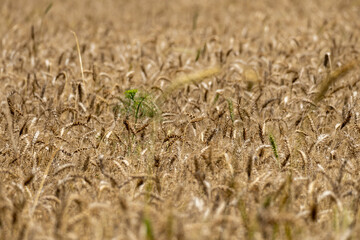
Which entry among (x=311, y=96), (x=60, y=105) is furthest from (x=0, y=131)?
(x=311, y=96)

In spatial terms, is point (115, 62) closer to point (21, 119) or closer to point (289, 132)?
point (21, 119)

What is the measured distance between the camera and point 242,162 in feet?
10.1

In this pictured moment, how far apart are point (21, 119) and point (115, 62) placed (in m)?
2.01

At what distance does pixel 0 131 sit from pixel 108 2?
835 cm

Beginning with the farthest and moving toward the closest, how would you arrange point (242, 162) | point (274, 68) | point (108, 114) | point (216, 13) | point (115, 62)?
1. point (216, 13)
2. point (115, 62)
3. point (274, 68)
4. point (108, 114)
5. point (242, 162)

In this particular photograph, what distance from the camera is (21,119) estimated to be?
12.5 feet

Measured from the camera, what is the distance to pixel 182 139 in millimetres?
3213

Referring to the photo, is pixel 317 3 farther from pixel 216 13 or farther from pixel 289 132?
pixel 289 132

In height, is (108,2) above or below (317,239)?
below


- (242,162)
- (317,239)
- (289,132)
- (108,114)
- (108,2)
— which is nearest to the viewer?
(317,239)

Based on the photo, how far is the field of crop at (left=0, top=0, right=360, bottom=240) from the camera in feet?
7.30

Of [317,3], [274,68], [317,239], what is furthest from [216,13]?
[317,239]

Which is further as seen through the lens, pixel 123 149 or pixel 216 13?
pixel 216 13

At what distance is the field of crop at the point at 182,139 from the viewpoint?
222 cm
